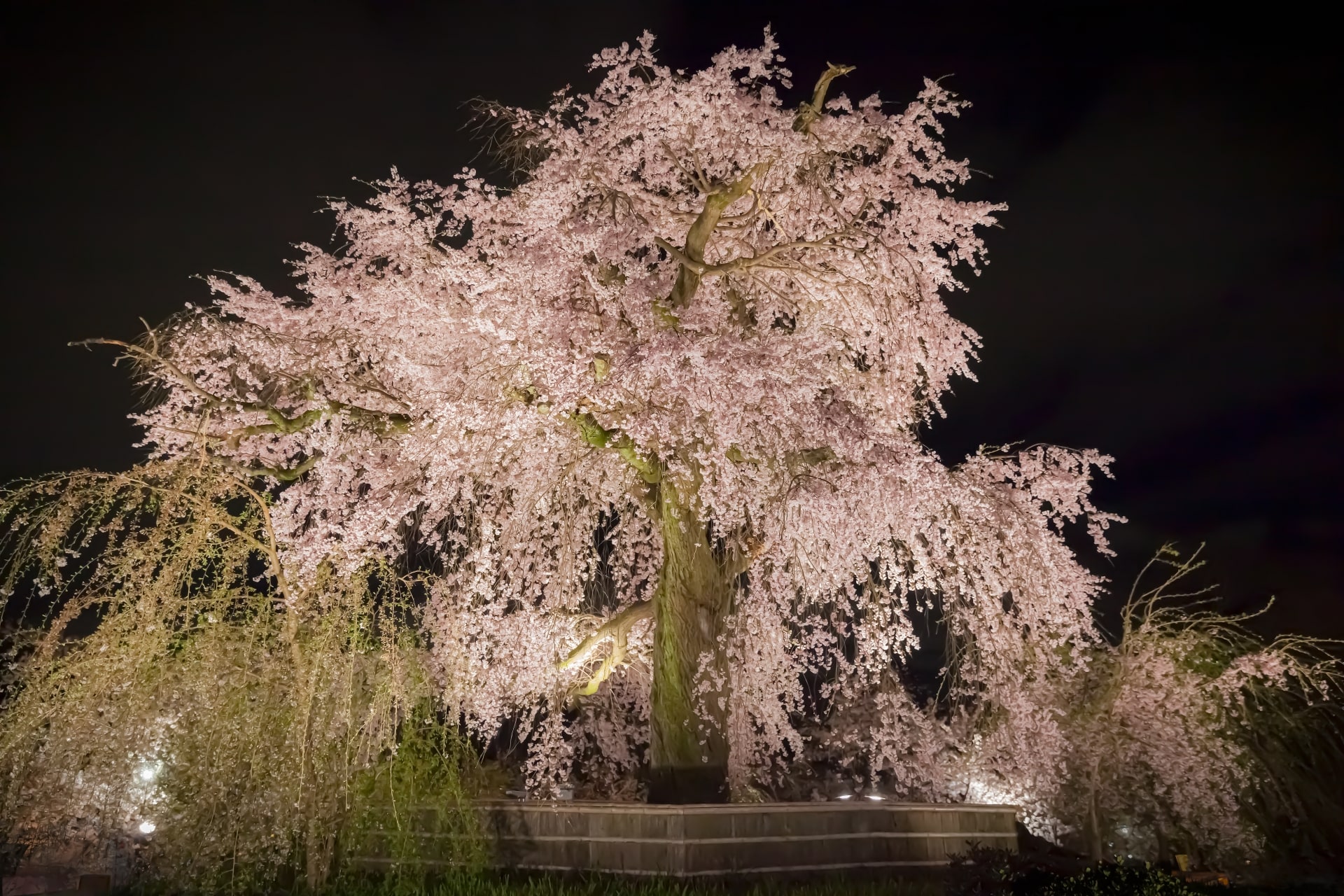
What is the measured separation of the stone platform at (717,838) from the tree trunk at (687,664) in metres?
1.11

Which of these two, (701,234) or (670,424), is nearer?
(670,424)

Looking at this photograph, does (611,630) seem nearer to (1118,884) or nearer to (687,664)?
(687,664)

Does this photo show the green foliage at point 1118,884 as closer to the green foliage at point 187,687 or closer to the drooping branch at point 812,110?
the green foliage at point 187,687

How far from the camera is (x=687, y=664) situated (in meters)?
12.0

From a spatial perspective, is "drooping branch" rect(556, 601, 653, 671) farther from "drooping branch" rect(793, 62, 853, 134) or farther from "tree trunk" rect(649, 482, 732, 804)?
"drooping branch" rect(793, 62, 853, 134)

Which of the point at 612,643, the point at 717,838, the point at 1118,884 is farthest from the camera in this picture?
the point at 612,643

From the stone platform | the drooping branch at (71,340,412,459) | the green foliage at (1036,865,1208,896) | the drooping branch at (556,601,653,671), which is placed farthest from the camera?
the drooping branch at (556,601,653,671)

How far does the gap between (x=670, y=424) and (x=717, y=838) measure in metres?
4.37

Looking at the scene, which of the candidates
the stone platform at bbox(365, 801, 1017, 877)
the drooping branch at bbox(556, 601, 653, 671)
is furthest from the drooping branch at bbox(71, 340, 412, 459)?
the stone platform at bbox(365, 801, 1017, 877)

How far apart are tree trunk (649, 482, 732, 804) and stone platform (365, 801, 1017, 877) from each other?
1.11 meters

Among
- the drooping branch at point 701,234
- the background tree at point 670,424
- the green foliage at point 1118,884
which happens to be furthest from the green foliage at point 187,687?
the green foliage at point 1118,884

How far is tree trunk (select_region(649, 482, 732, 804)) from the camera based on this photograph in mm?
11609

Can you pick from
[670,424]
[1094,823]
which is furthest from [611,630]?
[1094,823]

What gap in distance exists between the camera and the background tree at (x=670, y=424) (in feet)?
36.2
